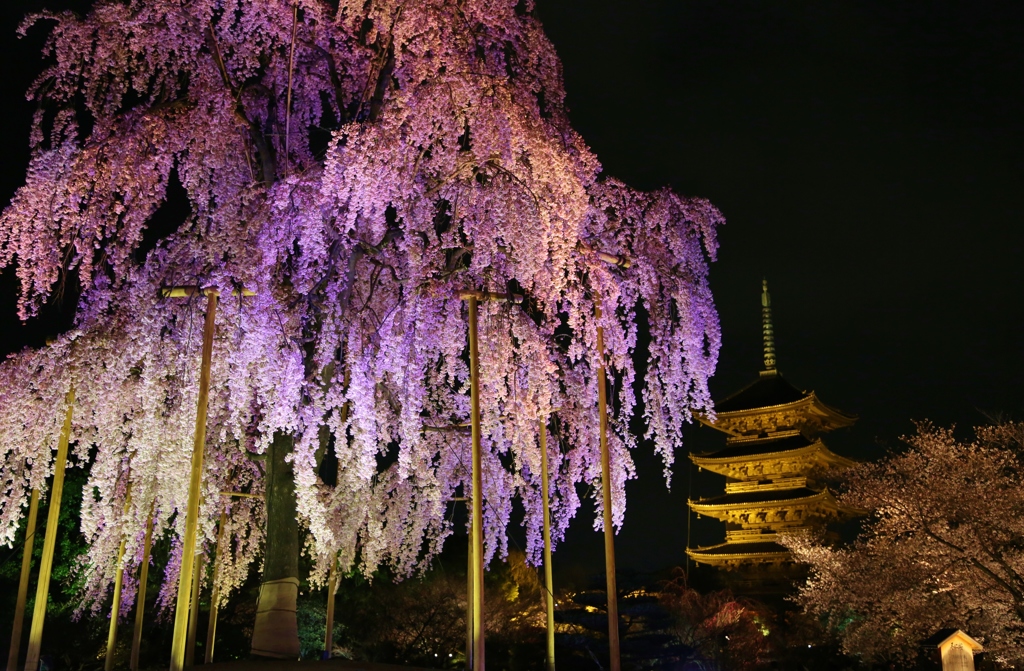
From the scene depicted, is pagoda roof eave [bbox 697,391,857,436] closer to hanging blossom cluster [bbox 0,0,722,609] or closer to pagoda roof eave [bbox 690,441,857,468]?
pagoda roof eave [bbox 690,441,857,468]

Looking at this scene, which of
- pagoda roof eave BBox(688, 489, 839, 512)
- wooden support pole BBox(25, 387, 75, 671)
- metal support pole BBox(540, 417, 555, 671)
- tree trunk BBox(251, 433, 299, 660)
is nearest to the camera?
tree trunk BBox(251, 433, 299, 660)

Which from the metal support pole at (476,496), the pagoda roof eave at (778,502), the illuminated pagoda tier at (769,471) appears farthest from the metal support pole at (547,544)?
the pagoda roof eave at (778,502)

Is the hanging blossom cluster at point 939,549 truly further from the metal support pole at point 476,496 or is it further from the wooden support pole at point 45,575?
the wooden support pole at point 45,575

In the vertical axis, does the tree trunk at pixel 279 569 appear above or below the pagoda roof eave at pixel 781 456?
below

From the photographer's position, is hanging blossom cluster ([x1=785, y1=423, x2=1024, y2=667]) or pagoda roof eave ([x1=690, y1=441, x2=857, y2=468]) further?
pagoda roof eave ([x1=690, y1=441, x2=857, y2=468])

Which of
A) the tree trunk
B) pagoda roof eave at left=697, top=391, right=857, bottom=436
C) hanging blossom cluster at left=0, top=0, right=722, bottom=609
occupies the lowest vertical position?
the tree trunk

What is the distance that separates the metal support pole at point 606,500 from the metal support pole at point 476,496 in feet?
4.75

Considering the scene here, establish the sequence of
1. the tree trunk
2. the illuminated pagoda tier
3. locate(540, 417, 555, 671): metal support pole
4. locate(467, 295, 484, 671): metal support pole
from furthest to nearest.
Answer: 1. the illuminated pagoda tier
2. locate(540, 417, 555, 671): metal support pole
3. the tree trunk
4. locate(467, 295, 484, 671): metal support pole

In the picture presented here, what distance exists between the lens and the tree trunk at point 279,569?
1009 centimetres

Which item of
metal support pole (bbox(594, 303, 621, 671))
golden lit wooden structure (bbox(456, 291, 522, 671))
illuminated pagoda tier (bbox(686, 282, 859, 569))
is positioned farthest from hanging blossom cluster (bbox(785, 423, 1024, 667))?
illuminated pagoda tier (bbox(686, 282, 859, 569))

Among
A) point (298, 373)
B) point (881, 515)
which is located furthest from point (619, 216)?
point (881, 515)

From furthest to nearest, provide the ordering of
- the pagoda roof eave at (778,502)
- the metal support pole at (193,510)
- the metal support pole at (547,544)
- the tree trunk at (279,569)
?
1. the pagoda roof eave at (778,502)
2. the metal support pole at (547,544)
3. the tree trunk at (279,569)
4. the metal support pole at (193,510)

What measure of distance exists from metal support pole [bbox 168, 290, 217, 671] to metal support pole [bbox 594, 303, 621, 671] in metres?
4.13

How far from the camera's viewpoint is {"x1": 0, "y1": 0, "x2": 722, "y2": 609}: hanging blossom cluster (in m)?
9.07
